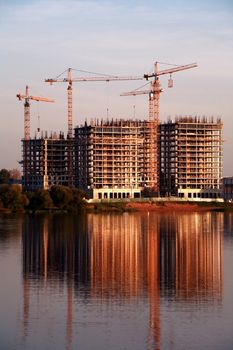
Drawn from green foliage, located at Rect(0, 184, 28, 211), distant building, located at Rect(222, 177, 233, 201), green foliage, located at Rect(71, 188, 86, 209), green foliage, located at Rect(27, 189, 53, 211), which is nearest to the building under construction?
distant building, located at Rect(222, 177, 233, 201)

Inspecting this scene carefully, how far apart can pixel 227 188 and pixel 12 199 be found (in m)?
52.8

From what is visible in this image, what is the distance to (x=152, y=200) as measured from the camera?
10500 centimetres

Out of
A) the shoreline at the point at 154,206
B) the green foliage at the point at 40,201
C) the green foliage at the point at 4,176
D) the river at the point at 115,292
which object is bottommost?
the river at the point at 115,292

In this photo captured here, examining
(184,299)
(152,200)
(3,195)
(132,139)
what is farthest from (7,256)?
(132,139)

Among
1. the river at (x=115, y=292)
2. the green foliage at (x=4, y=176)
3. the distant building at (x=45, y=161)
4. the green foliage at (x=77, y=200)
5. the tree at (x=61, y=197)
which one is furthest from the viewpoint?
the green foliage at (x=4, y=176)

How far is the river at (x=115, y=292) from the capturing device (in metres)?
23.0

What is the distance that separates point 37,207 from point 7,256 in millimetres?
45590

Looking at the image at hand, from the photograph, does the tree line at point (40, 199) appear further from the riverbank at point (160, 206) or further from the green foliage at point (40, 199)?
the riverbank at point (160, 206)

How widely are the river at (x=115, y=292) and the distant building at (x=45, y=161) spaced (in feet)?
231

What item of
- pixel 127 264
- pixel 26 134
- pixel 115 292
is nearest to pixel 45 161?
pixel 26 134

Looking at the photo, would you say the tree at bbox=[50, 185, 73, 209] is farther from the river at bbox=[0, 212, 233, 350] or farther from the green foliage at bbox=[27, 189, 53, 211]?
the river at bbox=[0, 212, 233, 350]

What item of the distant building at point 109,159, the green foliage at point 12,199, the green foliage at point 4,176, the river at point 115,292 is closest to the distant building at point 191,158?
the distant building at point 109,159

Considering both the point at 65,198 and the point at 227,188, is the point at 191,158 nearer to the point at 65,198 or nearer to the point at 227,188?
the point at 227,188

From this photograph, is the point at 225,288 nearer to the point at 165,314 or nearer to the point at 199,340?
the point at 165,314
